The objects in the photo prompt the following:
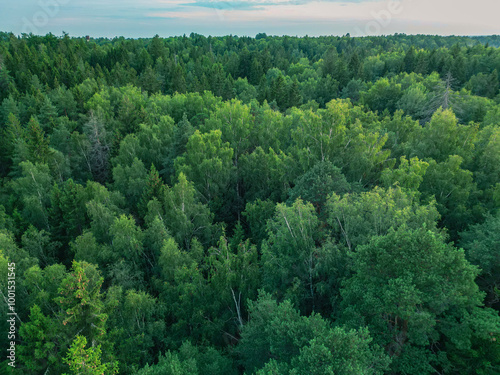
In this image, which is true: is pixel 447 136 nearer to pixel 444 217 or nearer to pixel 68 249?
pixel 444 217

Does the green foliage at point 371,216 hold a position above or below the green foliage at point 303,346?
above

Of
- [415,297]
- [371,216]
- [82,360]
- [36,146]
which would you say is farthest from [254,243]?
[36,146]

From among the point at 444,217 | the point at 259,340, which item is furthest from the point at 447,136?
the point at 259,340

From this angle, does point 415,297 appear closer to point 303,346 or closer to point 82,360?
point 303,346

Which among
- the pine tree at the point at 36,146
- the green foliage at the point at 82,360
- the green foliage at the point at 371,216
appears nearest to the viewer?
the green foliage at the point at 82,360

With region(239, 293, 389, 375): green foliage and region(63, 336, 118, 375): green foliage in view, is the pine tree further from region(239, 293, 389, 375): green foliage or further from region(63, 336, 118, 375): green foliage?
region(239, 293, 389, 375): green foliage

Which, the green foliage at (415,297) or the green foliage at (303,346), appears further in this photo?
the green foliage at (415,297)

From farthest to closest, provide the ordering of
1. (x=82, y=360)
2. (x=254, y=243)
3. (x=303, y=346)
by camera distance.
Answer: (x=254, y=243), (x=82, y=360), (x=303, y=346)

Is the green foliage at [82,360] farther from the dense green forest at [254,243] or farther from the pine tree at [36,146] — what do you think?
the pine tree at [36,146]

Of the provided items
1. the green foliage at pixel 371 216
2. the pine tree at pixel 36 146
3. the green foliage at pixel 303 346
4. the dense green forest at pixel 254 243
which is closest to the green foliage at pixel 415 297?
the dense green forest at pixel 254 243
